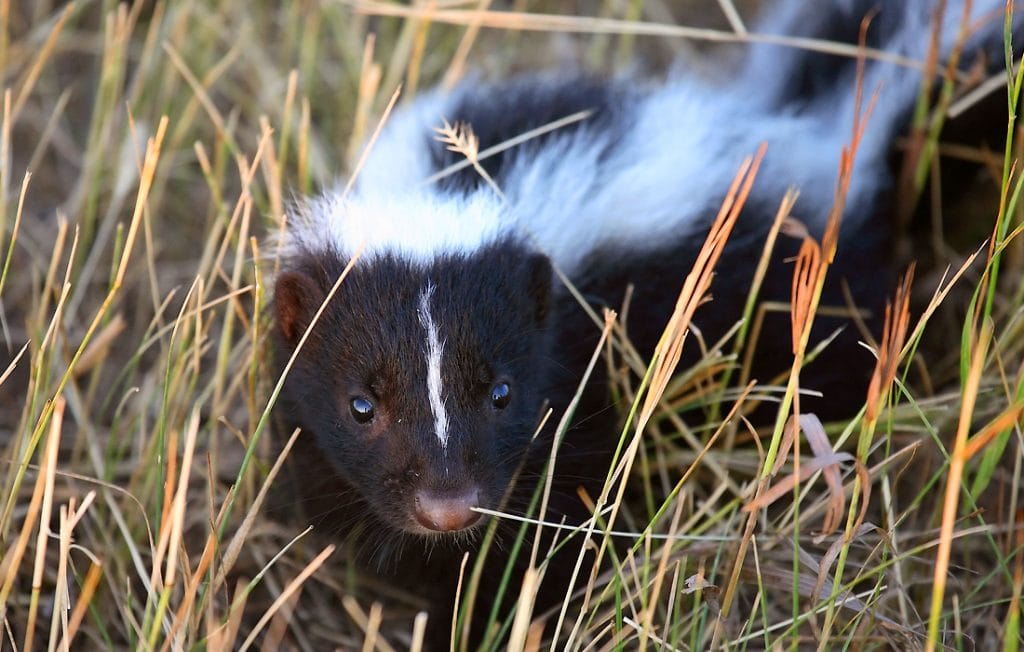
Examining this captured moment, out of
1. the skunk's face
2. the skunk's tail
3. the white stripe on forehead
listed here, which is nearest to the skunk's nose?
the skunk's face

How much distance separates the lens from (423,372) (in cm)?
281

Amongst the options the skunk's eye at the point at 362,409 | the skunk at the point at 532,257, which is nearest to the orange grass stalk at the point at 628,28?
the skunk at the point at 532,257

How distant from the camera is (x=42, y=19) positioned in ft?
16.8

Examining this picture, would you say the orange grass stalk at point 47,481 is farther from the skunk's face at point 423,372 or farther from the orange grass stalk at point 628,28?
the orange grass stalk at point 628,28

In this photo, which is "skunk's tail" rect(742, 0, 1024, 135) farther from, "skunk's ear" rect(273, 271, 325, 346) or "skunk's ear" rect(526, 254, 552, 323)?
"skunk's ear" rect(273, 271, 325, 346)

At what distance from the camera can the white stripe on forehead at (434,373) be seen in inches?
109

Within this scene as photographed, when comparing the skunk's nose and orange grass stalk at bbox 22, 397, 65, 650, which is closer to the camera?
orange grass stalk at bbox 22, 397, 65, 650

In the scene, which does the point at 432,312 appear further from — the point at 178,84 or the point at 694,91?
the point at 178,84

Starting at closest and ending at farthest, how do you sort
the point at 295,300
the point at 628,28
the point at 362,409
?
the point at 362,409, the point at 295,300, the point at 628,28

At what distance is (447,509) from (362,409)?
40 centimetres

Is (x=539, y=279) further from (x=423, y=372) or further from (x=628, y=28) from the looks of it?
(x=628, y=28)

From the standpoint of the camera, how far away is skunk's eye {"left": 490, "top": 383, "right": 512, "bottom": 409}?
2.96 m

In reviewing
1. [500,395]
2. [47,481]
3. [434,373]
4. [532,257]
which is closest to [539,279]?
[532,257]

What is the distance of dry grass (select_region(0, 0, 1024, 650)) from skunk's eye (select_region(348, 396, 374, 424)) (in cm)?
30
